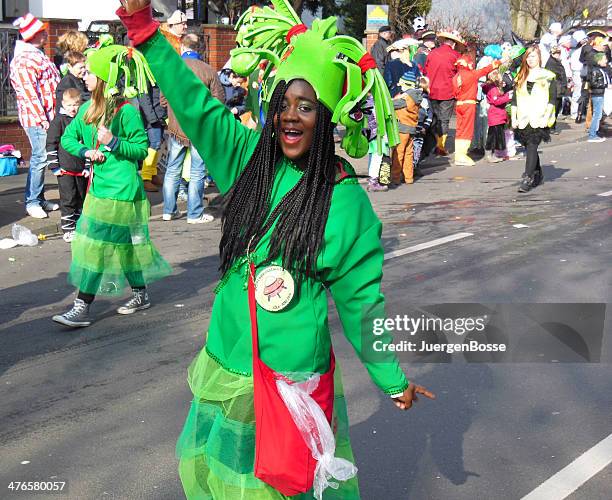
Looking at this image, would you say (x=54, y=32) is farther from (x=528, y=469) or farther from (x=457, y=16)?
(x=457, y=16)

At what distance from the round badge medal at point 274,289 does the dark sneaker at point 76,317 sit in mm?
4240

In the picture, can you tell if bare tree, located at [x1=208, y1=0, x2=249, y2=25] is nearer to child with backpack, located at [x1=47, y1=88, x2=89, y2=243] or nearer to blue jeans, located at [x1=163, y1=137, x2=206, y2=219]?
blue jeans, located at [x1=163, y1=137, x2=206, y2=219]

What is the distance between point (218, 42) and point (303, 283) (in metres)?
15.2

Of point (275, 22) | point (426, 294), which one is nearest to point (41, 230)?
point (426, 294)

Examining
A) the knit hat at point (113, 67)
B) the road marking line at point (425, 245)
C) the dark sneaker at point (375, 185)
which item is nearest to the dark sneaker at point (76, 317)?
the knit hat at point (113, 67)

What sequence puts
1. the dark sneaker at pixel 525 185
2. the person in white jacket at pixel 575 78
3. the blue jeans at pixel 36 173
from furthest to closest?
1. the person in white jacket at pixel 575 78
2. the dark sneaker at pixel 525 185
3. the blue jeans at pixel 36 173

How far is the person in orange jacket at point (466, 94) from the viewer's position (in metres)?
16.2

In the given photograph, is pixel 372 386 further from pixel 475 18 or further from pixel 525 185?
pixel 475 18

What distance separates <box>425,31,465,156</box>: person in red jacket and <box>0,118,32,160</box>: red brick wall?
635cm

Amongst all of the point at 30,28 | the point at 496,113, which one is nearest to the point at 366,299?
the point at 30,28

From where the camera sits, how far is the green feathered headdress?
338 centimetres

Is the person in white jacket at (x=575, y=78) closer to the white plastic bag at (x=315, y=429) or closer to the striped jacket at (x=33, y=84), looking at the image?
the striped jacket at (x=33, y=84)

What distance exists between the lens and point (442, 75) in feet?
54.3

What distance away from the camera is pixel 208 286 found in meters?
8.54
